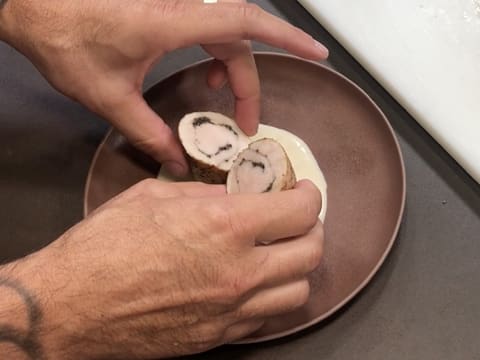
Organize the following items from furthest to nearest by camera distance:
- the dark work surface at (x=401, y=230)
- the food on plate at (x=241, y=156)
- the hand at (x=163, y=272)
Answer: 1. the food on plate at (x=241, y=156)
2. the dark work surface at (x=401, y=230)
3. the hand at (x=163, y=272)

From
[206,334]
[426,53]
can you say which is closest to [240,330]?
[206,334]

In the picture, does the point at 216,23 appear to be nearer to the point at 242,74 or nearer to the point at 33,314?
the point at 242,74

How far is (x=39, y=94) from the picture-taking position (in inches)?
37.5

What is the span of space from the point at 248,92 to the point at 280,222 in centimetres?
26

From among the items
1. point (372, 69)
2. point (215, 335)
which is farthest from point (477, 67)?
point (215, 335)

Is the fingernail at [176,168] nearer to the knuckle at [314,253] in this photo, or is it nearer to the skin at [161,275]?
the skin at [161,275]

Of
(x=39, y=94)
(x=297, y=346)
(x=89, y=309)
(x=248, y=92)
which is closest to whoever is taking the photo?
(x=89, y=309)

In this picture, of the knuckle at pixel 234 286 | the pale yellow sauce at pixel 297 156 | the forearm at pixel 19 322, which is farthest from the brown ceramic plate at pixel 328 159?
the forearm at pixel 19 322

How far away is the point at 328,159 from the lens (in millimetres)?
853

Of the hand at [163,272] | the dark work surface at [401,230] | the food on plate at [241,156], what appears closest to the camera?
the hand at [163,272]

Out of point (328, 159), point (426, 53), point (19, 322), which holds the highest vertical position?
point (426, 53)

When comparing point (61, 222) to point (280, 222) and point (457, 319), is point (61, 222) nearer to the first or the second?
point (280, 222)

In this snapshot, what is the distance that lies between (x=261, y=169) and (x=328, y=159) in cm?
10

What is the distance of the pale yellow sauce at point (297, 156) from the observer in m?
0.84
